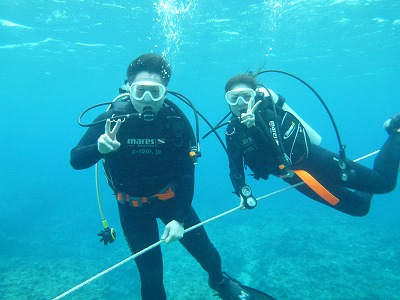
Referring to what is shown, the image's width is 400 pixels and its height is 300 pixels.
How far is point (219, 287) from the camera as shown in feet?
16.2

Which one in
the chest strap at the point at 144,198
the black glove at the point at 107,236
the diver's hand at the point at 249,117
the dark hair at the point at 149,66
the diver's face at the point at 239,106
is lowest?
the black glove at the point at 107,236

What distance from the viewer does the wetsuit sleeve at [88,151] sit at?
139 inches

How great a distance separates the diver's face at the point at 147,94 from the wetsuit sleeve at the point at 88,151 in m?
0.47

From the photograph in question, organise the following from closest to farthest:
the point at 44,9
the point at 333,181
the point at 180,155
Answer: the point at 180,155, the point at 333,181, the point at 44,9

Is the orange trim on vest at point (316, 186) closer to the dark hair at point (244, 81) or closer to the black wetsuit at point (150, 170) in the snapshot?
the dark hair at point (244, 81)

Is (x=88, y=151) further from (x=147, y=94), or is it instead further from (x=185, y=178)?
(x=185, y=178)

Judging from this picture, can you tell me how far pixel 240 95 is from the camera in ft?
15.5

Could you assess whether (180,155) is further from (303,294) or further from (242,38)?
(242,38)

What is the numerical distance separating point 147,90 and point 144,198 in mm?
1529

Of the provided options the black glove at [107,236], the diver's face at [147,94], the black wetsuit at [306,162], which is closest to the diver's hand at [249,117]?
the black wetsuit at [306,162]

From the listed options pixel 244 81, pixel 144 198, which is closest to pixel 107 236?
pixel 144 198

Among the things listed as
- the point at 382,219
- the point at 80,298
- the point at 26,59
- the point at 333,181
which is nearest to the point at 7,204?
the point at 26,59

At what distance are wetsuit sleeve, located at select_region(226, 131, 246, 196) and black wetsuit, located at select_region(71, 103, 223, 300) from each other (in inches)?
39.5

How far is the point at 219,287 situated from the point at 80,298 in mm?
6786
